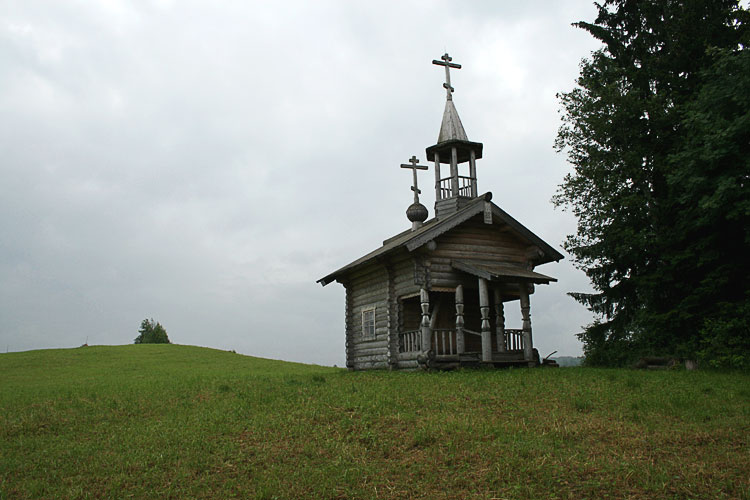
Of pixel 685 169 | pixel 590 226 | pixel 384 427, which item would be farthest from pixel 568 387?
pixel 590 226

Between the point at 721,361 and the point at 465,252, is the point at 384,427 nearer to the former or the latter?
the point at 465,252

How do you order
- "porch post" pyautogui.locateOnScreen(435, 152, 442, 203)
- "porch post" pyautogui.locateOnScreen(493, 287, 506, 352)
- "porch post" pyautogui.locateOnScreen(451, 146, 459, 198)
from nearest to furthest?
"porch post" pyautogui.locateOnScreen(493, 287, 506, 352)
"porch post" pyautogui.locateOnScreen(451, 146, 459, 198)
"porch post" pyautogui.locateOnScreen(435, 152, 442, 203)

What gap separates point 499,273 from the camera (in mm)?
19516

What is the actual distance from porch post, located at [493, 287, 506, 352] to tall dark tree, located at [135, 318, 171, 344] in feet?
188

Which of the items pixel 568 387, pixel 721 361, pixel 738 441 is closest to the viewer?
pixel 738 441

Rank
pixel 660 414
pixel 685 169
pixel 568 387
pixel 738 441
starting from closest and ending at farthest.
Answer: pixel 738 441 → pixel 660 414 → pixel 568 387 → pixel 685 169

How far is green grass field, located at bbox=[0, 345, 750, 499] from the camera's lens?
847 cm

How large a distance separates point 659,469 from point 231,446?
6810mm

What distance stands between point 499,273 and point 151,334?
6429 cm

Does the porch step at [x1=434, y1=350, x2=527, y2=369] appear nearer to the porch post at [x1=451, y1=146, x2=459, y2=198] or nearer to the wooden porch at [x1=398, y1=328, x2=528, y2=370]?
the wooden porch at [x1=398, y1=328, x2=528, y2=370]

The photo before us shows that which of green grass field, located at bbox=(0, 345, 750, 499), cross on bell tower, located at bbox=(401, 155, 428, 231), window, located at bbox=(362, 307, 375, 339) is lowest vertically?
green grass field, located at bbox=(0, 345, 750, 499)

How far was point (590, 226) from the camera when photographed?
26562 millimetres

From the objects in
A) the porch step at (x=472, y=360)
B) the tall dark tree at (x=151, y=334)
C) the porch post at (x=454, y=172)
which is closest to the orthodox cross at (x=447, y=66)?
the porch post at (x=454, y=172)

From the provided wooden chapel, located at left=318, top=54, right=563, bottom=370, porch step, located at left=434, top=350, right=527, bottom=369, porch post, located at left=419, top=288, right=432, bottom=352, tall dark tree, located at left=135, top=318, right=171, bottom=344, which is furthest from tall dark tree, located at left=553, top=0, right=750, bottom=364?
tall dark tree, located at left=135, top=318, right=171, bottom=344
